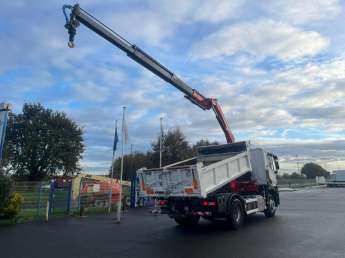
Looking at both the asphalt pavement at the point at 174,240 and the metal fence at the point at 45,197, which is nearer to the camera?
the asphalt pavement at the point at 174,240

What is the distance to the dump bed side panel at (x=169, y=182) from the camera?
11.8 metres

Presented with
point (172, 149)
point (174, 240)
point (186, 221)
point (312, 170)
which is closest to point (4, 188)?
point (186, 221)

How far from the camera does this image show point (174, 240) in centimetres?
1056

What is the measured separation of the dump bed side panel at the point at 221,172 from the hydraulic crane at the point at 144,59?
229 inches

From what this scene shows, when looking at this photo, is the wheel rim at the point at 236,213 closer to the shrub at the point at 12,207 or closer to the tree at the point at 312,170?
the shrub at the point at 12,207

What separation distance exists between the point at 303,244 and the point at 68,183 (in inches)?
553

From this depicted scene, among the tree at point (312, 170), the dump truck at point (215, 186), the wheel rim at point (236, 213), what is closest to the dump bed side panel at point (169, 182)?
the dump truck at point (215, 186)

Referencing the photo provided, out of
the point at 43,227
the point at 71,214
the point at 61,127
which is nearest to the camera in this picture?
the point at 43,227

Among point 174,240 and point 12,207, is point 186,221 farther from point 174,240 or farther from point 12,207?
point 12,207

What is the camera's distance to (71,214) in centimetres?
1881

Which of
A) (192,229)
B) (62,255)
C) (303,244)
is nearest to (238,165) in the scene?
(192,229)

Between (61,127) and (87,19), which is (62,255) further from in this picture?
(61,127)

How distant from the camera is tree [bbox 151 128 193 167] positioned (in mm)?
49188

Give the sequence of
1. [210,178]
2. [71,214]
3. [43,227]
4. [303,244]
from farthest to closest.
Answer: [71,214] < [43,227] < [210,178] < [303,244]
